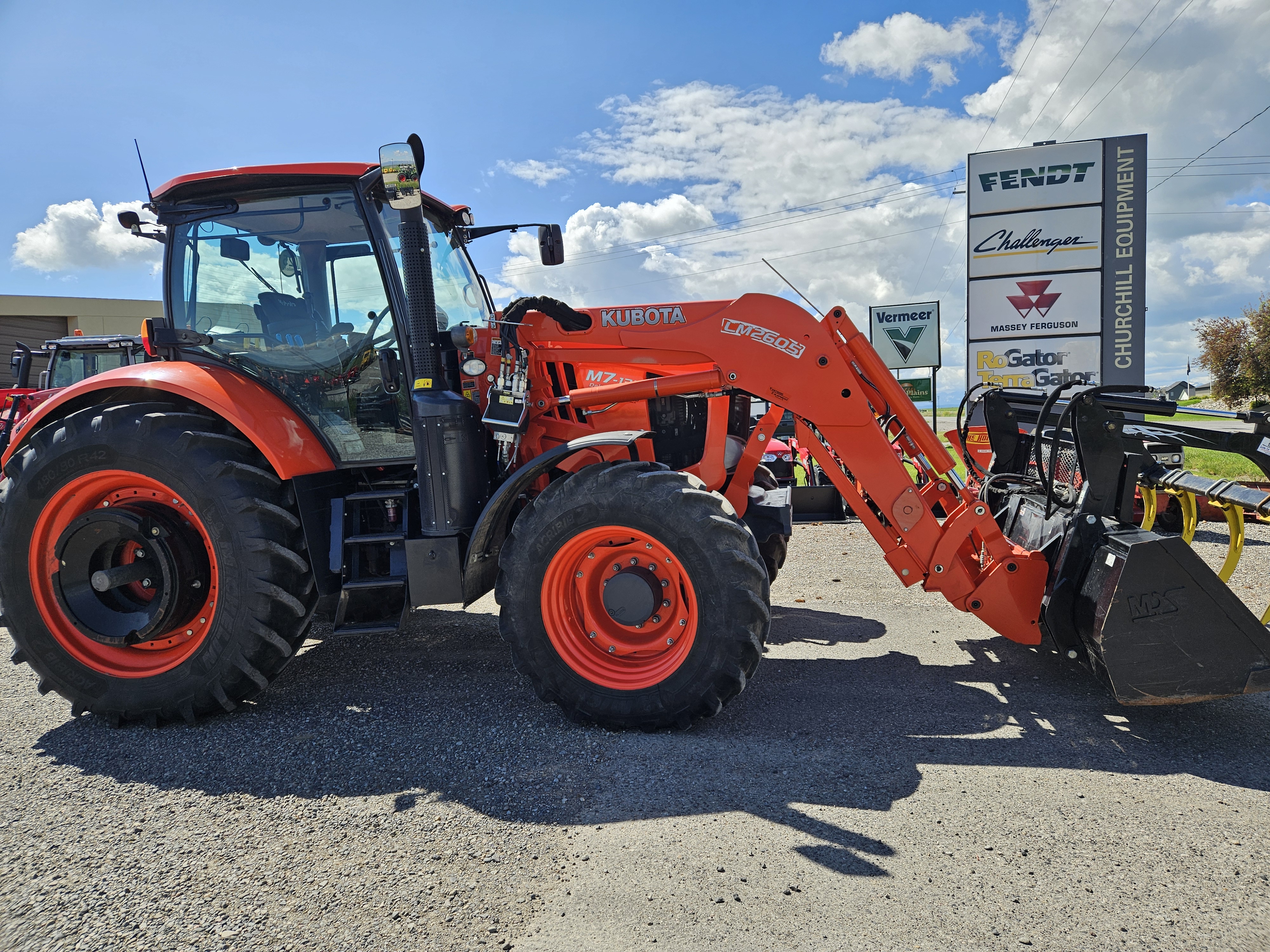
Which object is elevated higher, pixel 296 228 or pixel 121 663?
pixel 296 228

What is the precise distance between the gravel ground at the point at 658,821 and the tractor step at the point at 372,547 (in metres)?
0.43

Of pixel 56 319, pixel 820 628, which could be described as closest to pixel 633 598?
pixel 820 628

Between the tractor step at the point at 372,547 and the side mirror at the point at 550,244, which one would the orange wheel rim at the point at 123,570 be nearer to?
the tractor step at the point at 372,547

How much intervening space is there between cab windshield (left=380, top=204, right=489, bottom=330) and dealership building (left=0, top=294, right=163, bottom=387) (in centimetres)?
2395

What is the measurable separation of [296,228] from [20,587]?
7.48ft

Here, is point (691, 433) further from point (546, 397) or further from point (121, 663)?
point (121, 663)

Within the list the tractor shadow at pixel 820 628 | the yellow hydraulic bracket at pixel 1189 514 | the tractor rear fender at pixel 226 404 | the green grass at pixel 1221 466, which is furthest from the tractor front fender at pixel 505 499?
the green grass at pixel 1221 466

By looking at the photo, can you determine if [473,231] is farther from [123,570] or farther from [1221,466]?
[1221,466]

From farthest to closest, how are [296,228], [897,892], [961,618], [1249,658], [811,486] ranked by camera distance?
[811,486] → [961,618] → [296,228] → [1249,658] → [897,892]

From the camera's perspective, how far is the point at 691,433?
14.9 ft

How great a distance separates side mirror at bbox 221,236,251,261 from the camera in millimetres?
4305

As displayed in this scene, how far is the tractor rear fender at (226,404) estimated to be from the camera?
153 inches

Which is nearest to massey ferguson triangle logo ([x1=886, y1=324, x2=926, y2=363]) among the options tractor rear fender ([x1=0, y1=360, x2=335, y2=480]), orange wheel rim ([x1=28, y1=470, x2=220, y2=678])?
tractor rear fender ([x1=0, y1=360, x2=335, y2=480])

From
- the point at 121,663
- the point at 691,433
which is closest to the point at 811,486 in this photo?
the point at 691,433
